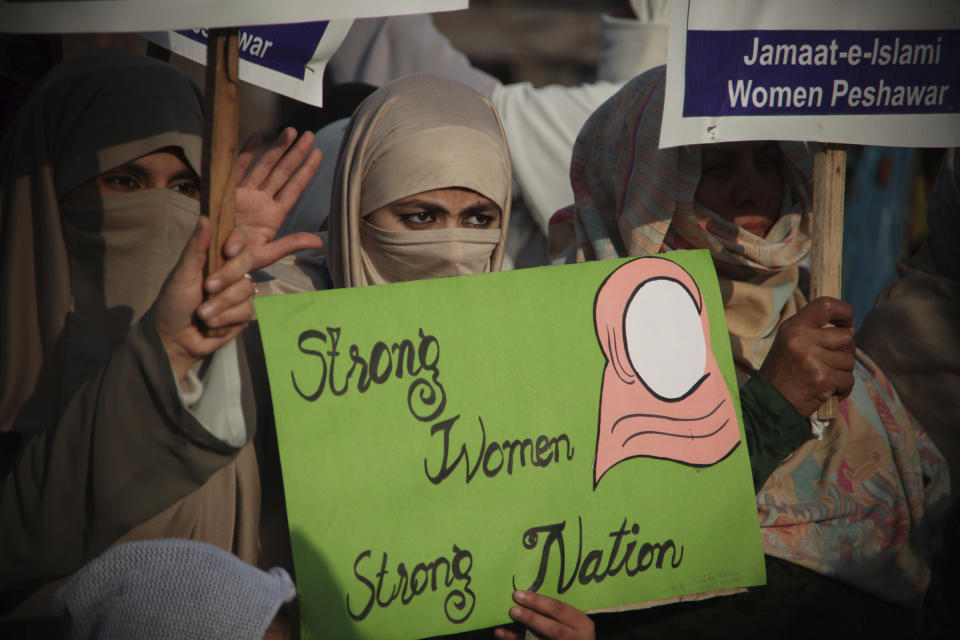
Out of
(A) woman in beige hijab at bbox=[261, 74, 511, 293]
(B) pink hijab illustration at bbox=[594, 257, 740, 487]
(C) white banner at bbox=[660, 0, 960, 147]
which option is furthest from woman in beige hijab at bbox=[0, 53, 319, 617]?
(C) white banner at bbox=[660, 0, 960, 147]

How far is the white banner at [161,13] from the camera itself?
51.9 inches

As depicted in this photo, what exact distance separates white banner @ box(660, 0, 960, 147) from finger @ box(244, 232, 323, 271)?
77 cm

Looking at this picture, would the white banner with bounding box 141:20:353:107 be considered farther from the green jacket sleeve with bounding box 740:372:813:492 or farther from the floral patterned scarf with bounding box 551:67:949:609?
the green jacket sleeve with bounding box 740:372:813:492

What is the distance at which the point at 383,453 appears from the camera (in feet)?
4.96

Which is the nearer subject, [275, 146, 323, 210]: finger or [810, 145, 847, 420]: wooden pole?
[275, 146, 323, 210]: finger

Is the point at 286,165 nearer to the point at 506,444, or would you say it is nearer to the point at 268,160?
the point at 268,160

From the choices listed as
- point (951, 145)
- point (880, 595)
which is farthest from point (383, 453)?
point (951, 145)

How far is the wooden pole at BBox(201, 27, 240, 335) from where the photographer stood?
1397 mm

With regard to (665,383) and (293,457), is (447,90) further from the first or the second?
(293,457)

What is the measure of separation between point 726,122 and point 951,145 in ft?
1.83

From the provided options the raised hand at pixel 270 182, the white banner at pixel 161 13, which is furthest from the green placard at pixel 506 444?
the white banner at pixel 161 13

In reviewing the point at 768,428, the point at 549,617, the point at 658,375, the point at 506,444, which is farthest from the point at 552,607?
the point at 768,428

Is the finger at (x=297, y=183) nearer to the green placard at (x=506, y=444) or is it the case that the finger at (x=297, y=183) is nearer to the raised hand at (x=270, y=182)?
the raised hand at (x=270, y=182)

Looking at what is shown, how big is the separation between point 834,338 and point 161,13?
1.48m
